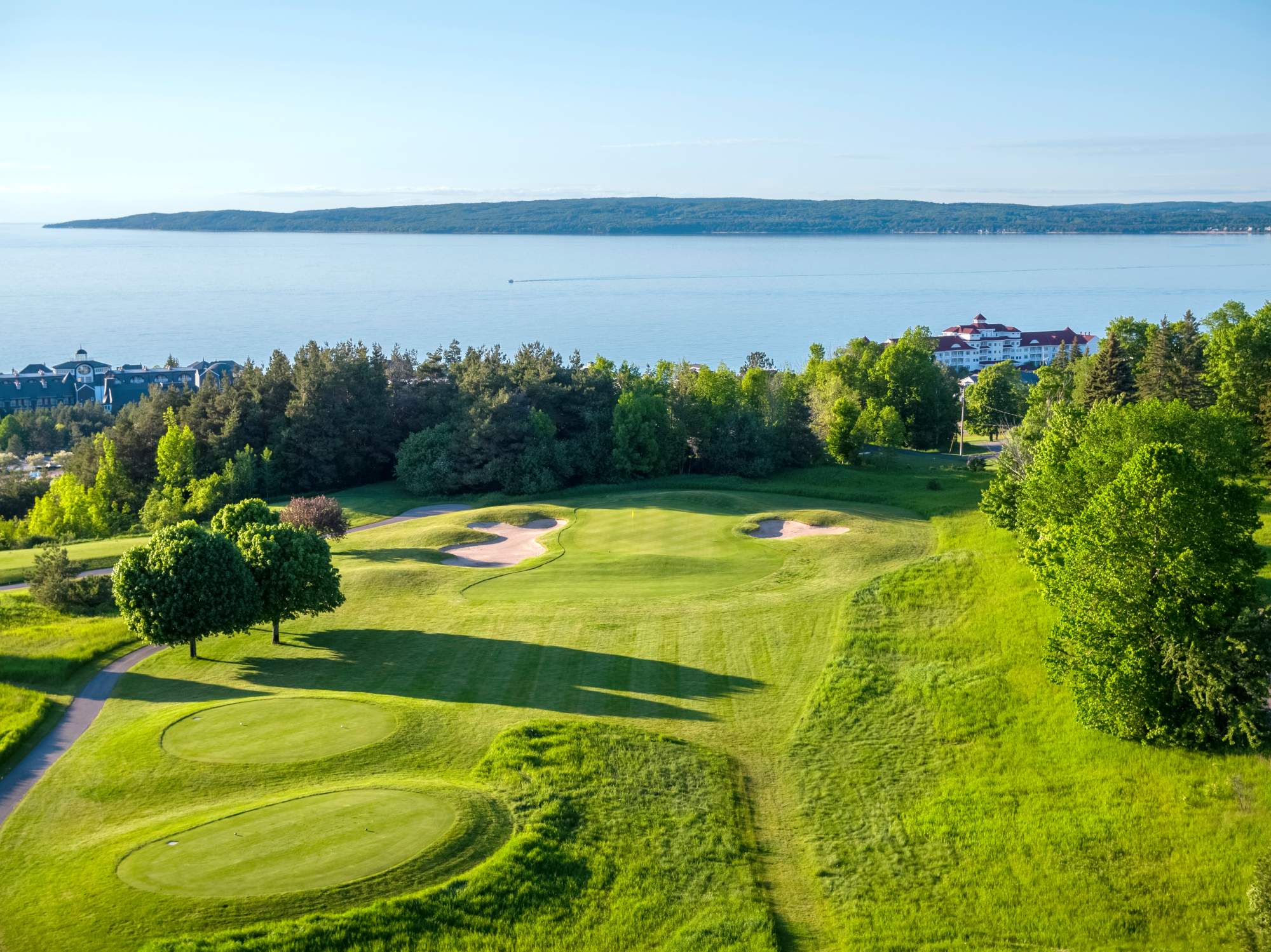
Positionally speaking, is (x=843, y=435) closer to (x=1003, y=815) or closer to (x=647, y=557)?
(x=647, y=557)

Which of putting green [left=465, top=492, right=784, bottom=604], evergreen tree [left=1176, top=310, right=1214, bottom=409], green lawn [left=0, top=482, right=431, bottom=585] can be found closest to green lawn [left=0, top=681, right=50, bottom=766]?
green lawn [left=0, top=482, right=431, bottom=585]

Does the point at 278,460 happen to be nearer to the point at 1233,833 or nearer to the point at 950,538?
the point at 950,538

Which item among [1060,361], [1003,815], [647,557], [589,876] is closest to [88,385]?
[647,557]

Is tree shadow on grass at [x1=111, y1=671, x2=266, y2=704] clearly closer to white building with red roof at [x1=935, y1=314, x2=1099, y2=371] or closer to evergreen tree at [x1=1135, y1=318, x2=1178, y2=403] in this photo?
evergreen tree at [x1=1135, y1=318, x2=1178, y2=403]

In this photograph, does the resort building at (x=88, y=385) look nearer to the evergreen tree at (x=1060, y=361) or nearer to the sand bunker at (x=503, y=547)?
the sand bunker at (x=503, y=547)

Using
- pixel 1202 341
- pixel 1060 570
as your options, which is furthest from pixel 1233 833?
pixel 1202 341
